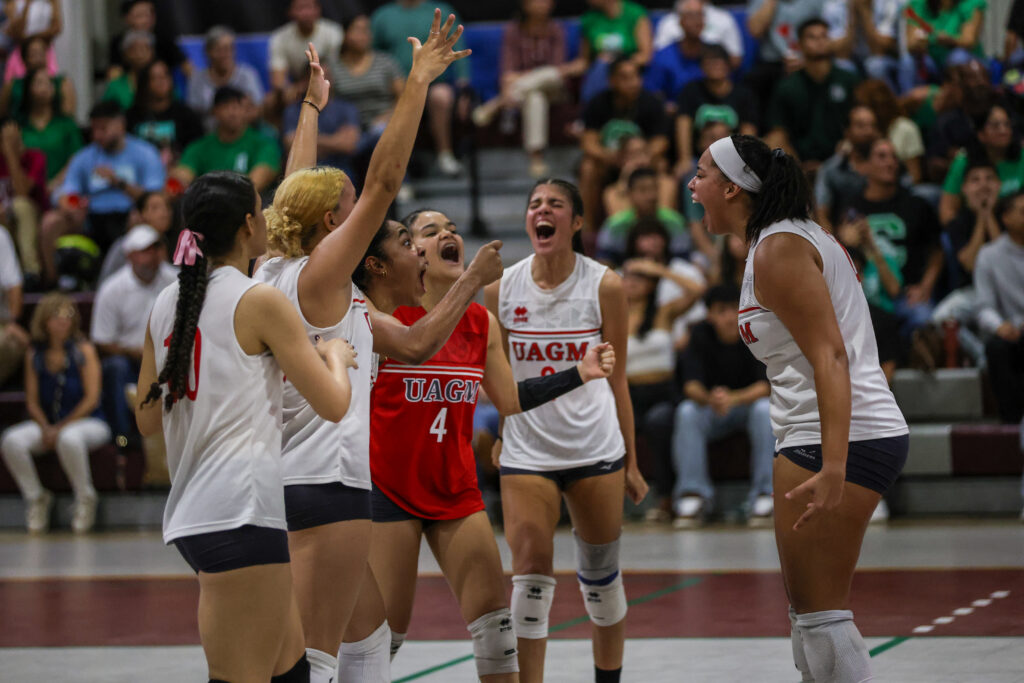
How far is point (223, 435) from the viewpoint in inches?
133

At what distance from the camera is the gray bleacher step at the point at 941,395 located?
10.3 meters

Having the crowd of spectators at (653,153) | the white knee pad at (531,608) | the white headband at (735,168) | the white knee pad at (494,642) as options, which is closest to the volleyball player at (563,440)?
the white knee pad at (531,608)

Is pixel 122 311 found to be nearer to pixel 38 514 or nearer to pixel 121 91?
pixel 38 514

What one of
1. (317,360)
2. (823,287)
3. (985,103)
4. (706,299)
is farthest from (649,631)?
(985,103)

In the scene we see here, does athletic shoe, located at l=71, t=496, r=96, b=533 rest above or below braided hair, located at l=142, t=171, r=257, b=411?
below

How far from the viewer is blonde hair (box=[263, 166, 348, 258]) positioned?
13.0ft

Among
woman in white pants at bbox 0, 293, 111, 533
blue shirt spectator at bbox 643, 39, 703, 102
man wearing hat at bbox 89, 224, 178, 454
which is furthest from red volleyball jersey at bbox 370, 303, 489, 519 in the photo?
blue shirt spectator at bbox 643, 39, 703, 102

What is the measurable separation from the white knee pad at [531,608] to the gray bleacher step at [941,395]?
5.99 meters

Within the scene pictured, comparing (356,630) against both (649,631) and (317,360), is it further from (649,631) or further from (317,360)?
(649,631)

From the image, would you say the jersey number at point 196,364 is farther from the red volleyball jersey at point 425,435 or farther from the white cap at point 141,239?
the white cap at point 141,239

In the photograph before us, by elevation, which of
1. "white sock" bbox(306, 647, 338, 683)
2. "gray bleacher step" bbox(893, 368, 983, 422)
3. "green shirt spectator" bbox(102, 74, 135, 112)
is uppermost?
"green shirt spectator" bbox(102, 74, 135, 112)

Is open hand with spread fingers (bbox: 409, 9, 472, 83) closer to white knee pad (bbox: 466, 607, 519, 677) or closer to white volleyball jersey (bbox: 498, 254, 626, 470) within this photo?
white volleyball jersey (bbox: 498, 254, 626, 470)

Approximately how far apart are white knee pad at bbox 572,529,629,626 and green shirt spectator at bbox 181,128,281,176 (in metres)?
8.18

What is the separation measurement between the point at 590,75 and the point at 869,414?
9.74m
